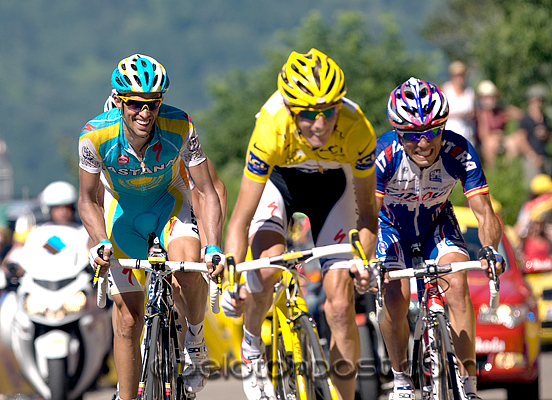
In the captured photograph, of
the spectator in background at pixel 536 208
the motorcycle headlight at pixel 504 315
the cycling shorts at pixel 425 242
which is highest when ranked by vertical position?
the spectator in background at pixel 536 208

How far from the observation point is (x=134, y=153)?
19.3 ft

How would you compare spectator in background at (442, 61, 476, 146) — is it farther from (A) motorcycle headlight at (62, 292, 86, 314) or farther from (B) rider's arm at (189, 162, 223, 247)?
(B) rider's arm at (189, 162, 223, 247)

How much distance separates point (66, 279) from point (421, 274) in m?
4.00

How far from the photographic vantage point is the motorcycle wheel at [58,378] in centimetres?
777

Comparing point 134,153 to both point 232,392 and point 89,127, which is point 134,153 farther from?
point 232,392

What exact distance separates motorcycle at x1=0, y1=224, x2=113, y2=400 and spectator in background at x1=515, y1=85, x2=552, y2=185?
354 inches

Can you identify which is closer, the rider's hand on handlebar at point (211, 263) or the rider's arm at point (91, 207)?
the rider's hand on handlebar at point (211, 263)

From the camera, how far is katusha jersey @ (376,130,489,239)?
611cm

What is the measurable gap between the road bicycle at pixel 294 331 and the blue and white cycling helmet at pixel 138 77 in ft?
4.52

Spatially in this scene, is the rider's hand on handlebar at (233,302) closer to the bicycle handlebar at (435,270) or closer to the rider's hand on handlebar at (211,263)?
the rider's hand on handlebar at (211,263)

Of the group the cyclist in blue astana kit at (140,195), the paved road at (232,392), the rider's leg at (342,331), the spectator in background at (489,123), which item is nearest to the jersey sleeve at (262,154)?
the cyclist in blue astana kit at (140,195)

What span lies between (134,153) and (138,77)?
0.54 meters

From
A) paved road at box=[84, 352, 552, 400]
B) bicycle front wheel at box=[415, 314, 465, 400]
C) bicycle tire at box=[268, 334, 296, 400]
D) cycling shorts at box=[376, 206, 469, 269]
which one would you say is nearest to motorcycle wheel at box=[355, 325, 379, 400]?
cycling shorts at box=[376, 206, 469, 269]

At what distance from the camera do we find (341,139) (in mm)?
5434
